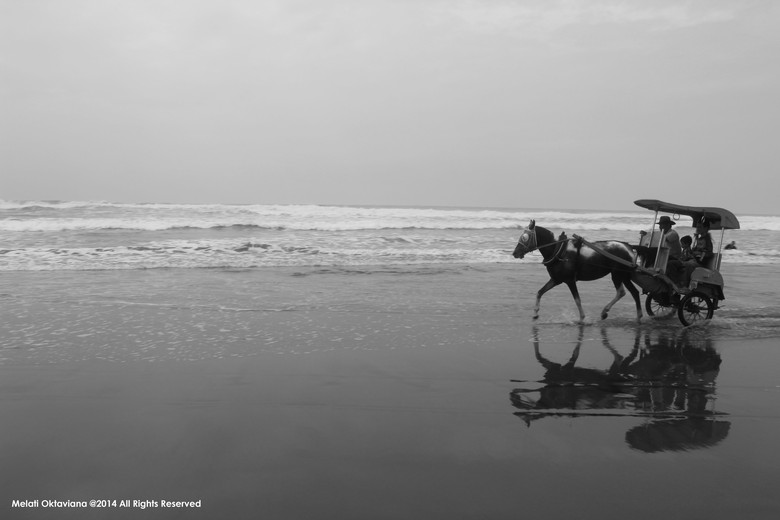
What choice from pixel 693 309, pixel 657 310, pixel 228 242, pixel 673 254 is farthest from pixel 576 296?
pixel 228 242

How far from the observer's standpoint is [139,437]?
4.22 meters

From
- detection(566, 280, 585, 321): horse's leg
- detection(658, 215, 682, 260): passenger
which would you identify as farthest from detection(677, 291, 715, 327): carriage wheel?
detection(566, 280, 585, 321): horse's leg

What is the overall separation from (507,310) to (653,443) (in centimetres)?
597

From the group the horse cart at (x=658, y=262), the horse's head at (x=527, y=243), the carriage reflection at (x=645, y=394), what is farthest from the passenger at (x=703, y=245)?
the horse's head at (x=527, y=243)

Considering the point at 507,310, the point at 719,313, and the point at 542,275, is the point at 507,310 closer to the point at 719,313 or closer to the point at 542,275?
the point at 719,313

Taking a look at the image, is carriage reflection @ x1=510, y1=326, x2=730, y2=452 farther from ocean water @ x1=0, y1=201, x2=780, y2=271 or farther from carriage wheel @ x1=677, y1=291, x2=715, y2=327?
ocean water @ x1=0, y1=201, x2=780, y2=271

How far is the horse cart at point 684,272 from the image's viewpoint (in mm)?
8734

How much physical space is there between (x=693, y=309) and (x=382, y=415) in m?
7.12

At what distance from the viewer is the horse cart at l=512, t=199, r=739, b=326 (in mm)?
8875

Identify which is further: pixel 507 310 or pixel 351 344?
pixel 507 310

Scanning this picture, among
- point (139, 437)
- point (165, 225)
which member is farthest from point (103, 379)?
point (165, 225)

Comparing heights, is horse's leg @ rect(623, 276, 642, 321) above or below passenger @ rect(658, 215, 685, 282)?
below

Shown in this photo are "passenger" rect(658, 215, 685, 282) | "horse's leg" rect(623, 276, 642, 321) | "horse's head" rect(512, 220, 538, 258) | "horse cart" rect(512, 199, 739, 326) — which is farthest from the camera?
"horse's leg" rect(623, 276, 642, 321)

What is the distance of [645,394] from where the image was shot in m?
5.52
